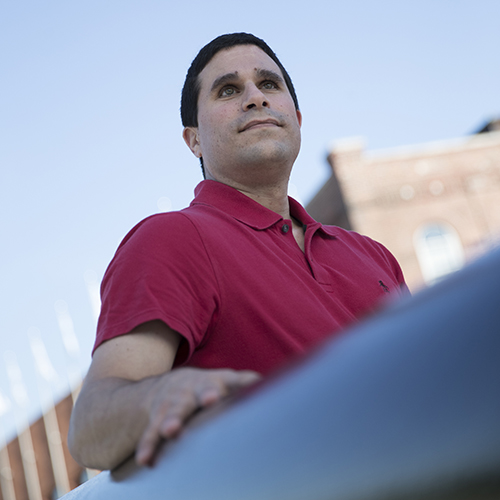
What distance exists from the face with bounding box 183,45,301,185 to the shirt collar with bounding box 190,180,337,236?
9cm

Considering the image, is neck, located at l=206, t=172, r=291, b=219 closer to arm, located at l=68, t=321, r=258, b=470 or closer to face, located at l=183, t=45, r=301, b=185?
face, located at l=183, t=45, r=301, b=185

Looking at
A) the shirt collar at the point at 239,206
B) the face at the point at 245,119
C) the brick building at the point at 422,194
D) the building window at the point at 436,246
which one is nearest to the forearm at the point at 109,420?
the shirt collar at the point at 239,206

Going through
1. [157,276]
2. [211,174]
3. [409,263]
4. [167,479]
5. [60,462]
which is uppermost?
[211,174]

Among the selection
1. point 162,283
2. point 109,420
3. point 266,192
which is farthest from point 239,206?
point 109,420

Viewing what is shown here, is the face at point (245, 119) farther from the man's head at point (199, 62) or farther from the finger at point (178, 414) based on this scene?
the finger at point (178, 414)

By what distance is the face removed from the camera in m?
1.71

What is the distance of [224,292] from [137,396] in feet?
1.49

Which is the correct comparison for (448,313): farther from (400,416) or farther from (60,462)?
(60,462)

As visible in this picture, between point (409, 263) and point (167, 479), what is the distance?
17236 mm

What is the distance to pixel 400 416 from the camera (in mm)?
311

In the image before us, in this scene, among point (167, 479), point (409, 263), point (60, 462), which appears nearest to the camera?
point (167, 479)

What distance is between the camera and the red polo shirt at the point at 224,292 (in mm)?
984

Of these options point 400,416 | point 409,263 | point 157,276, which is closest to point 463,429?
point 400,416

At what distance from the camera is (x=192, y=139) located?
2158 mm
